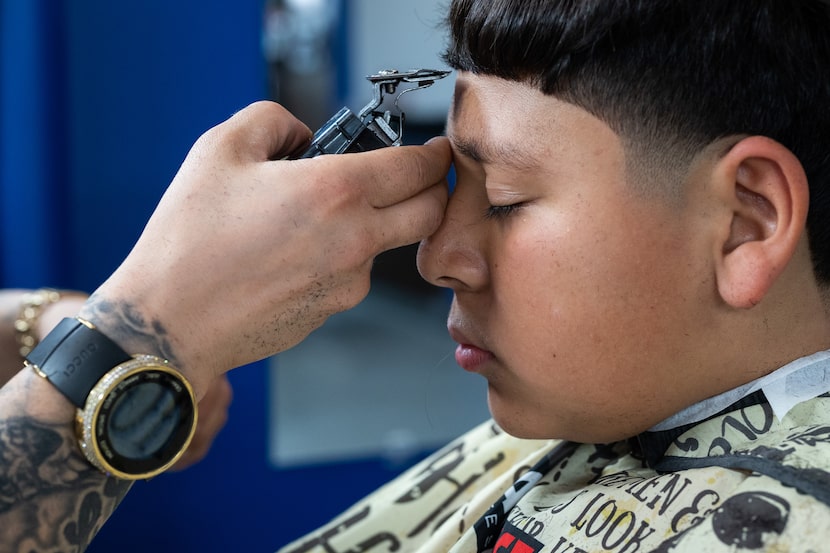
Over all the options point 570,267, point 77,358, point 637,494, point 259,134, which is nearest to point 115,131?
point 259,134

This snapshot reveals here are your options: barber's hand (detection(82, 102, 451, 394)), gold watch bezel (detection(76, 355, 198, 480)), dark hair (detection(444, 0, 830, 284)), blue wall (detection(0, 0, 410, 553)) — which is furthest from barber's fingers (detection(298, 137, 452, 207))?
blue wall (detection(0, 0, 410, 553))

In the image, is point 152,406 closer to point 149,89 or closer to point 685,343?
point 685,343

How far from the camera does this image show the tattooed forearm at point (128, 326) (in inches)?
31.3

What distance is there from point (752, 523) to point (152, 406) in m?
0.54

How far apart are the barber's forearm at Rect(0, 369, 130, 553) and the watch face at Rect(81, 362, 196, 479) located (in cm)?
2

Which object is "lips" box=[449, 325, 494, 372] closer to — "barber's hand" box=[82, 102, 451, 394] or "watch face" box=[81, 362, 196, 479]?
"barber's hand" box=[82, 102, 451, 394]

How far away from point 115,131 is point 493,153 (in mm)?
1280

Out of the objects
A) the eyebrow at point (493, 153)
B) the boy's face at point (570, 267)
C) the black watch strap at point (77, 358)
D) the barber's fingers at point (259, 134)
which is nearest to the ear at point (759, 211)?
the boy's face at point (570, 267)

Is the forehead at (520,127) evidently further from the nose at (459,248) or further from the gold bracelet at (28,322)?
the gold bracelet at (28,322)

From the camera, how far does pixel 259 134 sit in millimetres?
900

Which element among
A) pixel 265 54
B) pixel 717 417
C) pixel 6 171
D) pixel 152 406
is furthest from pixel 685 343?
pixel 6 171

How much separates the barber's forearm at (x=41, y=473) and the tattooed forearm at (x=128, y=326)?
7 cm

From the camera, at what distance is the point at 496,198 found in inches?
34.3

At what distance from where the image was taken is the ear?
779mm
